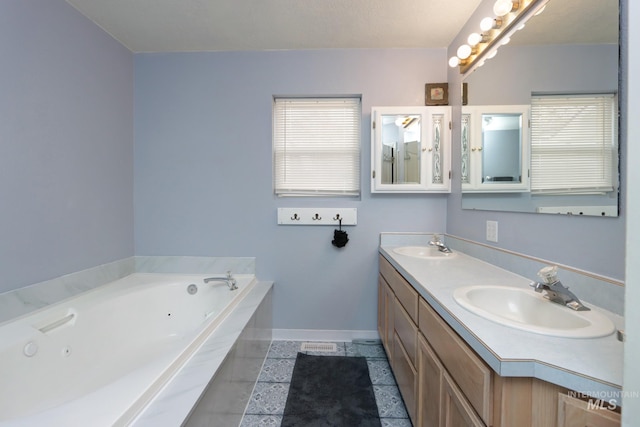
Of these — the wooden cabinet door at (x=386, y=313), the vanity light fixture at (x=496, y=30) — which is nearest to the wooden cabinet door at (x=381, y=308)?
the wooden cabinet door at (x=386, y=313)

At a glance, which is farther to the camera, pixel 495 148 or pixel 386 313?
pixel 386 313

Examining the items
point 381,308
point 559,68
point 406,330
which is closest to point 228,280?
point 381,308

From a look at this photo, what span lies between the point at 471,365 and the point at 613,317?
0.52m

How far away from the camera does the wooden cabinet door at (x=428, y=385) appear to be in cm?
92

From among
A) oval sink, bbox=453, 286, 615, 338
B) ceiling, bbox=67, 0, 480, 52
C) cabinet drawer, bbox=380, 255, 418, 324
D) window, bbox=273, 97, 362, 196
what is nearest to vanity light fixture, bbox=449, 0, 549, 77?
ceiling, bbox=67, 0, 480, 52

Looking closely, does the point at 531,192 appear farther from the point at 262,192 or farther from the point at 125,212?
the point at 125,212

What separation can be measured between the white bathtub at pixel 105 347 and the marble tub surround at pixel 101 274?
0.05 meters

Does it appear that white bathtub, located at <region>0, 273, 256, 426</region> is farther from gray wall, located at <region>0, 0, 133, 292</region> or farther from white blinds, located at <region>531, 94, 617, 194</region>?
white blinds, located at <region>531, 94, 617, 194</region>

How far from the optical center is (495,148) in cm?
144

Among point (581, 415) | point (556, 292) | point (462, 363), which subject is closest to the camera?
point (581, 415)

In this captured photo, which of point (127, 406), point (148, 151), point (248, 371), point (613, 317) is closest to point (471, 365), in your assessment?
point (613, 317)

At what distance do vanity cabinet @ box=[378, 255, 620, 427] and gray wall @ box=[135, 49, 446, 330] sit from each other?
614 mm

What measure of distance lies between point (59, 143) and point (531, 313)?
99.7 inches

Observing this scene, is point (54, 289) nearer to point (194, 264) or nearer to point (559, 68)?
point (194, 264)
